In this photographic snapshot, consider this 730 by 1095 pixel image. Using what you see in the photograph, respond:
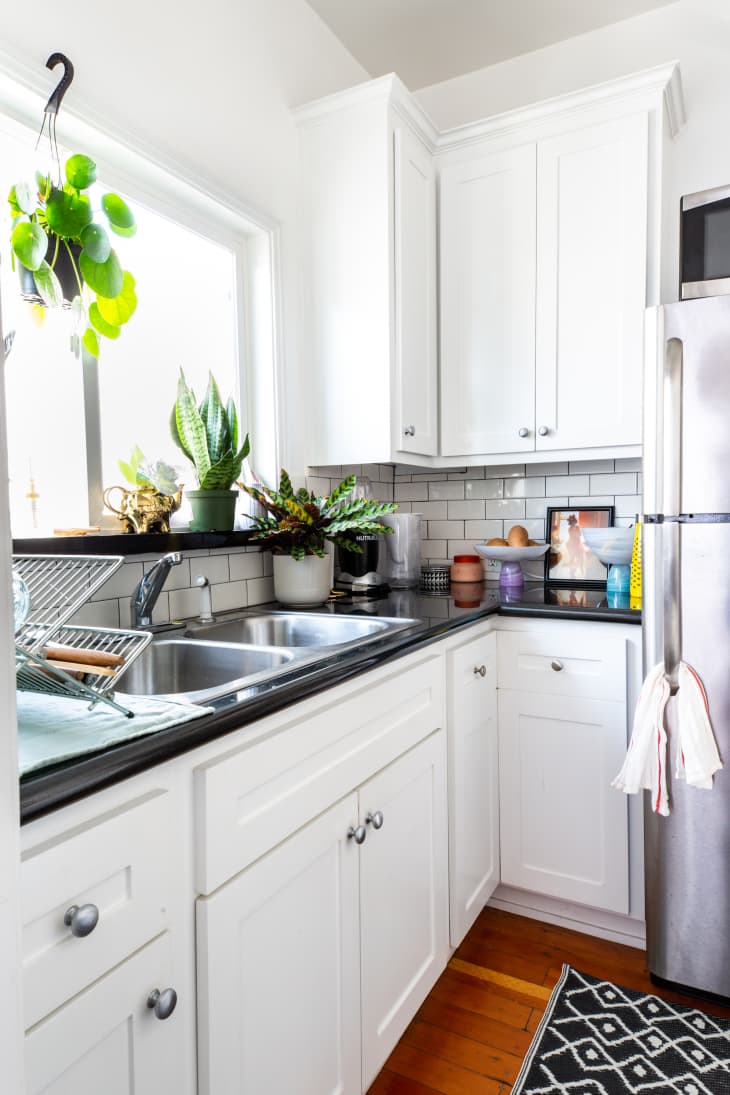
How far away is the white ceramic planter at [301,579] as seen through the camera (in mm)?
2018

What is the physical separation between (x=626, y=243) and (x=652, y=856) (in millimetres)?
1795

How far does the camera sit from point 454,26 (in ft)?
7.98

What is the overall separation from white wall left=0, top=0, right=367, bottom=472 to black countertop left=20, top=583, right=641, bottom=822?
684 millimetres

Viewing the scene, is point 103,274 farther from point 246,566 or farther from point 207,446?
point 246,566

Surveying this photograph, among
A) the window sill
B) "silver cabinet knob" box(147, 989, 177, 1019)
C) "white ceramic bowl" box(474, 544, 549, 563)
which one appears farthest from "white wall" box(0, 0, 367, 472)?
"silver cabinet knob" box(147, 989, 177, 1019)

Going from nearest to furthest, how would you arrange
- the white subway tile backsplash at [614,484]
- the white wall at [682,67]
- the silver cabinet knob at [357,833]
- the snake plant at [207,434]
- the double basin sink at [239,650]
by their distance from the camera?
the silver cabinet knob at [357,833], the double basin sink at [239,650], the snake plant at [207,434], the white wall at [682,67], the white subway tile backsplash at [614,484]

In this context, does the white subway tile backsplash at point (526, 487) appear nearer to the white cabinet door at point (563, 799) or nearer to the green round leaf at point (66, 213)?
the white cabinet door at point (563, 799)

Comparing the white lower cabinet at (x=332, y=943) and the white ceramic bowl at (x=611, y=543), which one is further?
the white ceramic bowl at (x=611, y=543)

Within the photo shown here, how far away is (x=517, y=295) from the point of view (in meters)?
2.34

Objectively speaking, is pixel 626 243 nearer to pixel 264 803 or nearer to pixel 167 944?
pixel 264 803

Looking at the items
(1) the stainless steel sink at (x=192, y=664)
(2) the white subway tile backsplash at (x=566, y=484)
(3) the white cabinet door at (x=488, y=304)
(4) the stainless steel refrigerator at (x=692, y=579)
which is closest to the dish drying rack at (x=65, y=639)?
(1) the stainless steel sink at (x=192, y=664)

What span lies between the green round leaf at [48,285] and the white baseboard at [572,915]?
2.04 metres

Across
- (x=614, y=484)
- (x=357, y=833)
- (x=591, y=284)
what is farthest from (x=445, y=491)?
(x=357, y=833)

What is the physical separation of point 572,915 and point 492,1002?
0.44 m
